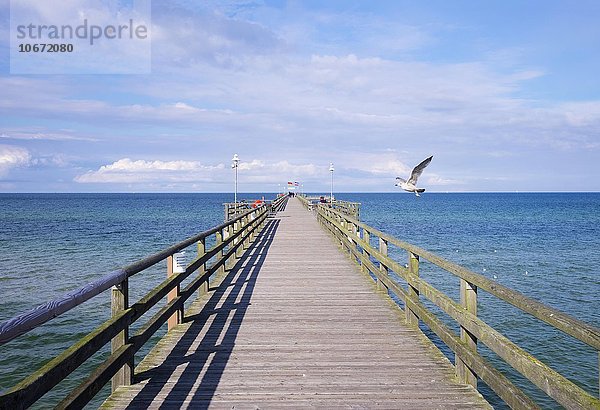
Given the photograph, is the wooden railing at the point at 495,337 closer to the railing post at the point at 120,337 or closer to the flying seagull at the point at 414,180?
the flying seagull at the point at 414,180

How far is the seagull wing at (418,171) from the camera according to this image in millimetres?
7876

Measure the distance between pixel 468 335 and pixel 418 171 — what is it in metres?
4.12

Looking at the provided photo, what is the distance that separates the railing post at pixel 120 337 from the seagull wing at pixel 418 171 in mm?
4968

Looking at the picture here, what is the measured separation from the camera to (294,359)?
17.6ft

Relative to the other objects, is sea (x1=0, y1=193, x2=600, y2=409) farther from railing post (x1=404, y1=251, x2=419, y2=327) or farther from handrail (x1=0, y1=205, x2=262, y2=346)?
handrail (x1=0, y1=205, x2=262, y2=346)

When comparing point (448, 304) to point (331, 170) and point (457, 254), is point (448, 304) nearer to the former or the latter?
point (457, 254)

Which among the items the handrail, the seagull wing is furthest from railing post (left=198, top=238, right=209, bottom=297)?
the seagull wing

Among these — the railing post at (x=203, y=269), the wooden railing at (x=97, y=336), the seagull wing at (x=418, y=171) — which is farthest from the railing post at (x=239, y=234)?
the wooden railing at (x=97, y=336)

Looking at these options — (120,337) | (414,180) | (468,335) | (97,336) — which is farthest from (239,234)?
(97,336)

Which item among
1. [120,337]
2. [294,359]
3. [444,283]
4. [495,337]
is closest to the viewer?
[495,337]

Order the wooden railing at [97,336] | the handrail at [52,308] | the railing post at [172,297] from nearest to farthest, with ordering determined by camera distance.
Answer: the handrail at [52,308] → the wooden railing at [97,336] → the railing post at [172,297]

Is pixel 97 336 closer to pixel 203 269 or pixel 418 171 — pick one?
pixel 203 269

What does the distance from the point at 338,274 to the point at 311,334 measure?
15.6 feet

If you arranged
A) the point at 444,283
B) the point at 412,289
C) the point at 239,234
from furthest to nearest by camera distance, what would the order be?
the point at 444,283 < the point at 239,234 < the point at 412,289
